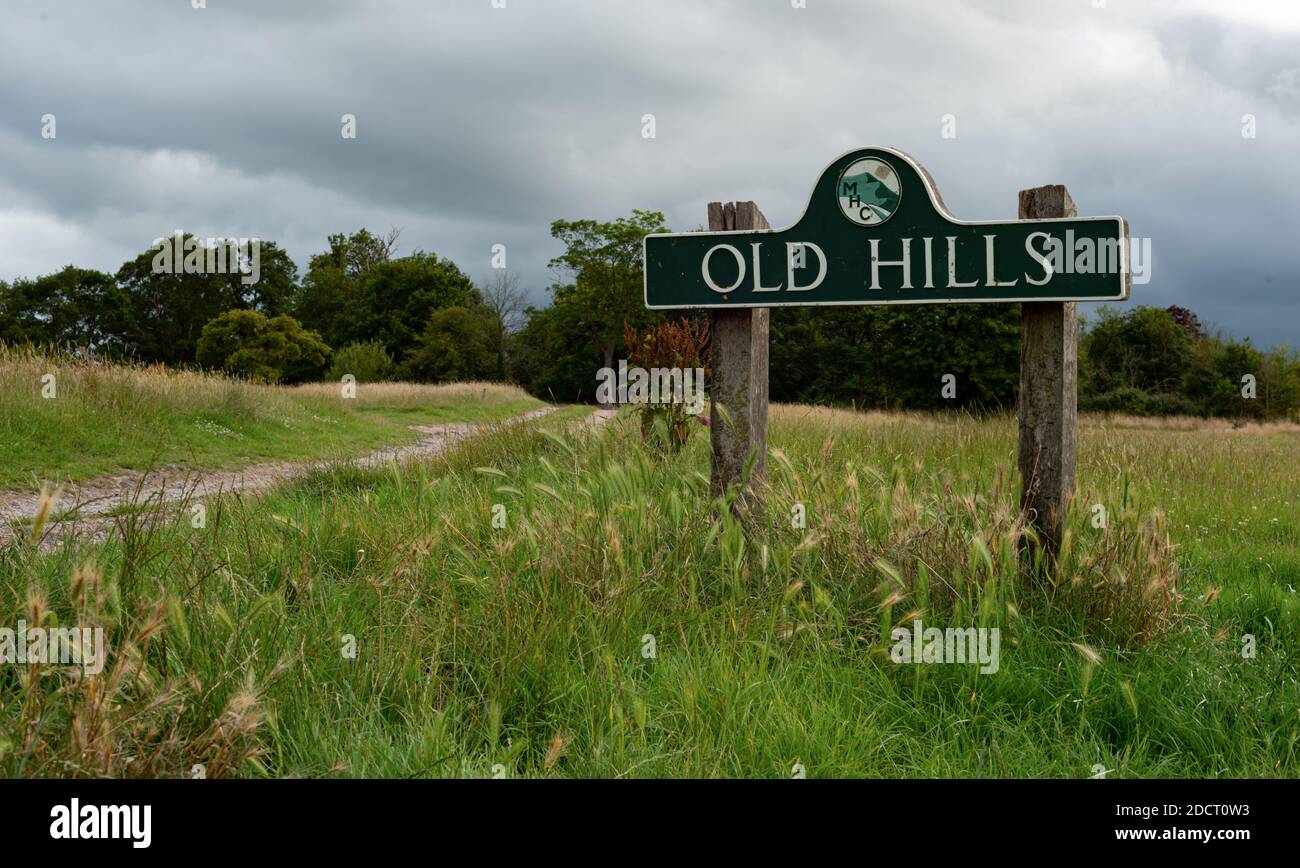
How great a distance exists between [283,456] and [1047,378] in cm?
1117

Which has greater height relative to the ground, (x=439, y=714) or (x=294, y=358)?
(x=294, y=358)

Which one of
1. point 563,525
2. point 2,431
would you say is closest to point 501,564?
point 563,525

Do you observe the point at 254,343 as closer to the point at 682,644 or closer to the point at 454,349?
the point at 454,349

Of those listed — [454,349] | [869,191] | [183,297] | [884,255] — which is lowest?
[884,255]

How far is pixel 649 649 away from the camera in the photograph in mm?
3240

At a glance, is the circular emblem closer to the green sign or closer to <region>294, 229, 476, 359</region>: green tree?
the green sign

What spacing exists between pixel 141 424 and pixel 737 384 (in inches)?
391

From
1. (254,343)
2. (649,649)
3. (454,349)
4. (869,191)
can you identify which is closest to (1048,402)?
(869,191)

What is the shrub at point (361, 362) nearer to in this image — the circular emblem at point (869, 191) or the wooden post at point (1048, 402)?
the circular emblem at point (869, 191)

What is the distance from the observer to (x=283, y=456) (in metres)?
12.7

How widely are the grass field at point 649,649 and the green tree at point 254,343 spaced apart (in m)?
42.4

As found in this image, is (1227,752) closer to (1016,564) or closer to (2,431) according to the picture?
(1016,564)

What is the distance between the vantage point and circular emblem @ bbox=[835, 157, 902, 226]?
461cm

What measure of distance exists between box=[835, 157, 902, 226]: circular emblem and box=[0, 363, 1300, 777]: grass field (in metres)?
1.32
